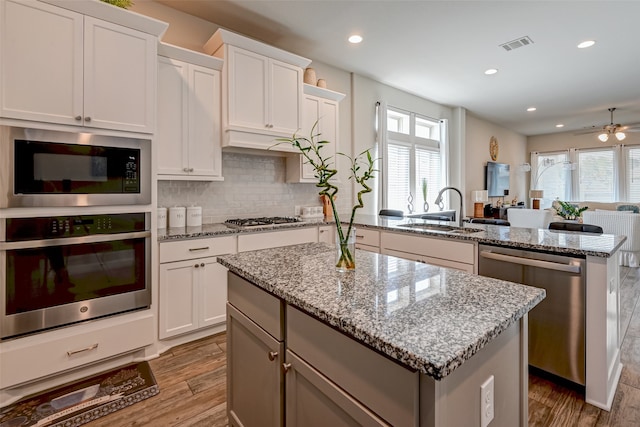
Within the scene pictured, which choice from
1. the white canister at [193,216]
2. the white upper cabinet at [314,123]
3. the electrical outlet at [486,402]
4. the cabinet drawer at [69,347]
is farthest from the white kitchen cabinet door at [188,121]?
the electrical outlet at [486,402]

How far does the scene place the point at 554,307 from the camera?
1919 millimetres

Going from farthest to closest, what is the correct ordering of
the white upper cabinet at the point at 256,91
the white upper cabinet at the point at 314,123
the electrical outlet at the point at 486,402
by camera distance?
the white upper cabinet at the point at 314,123
the white upper cabinet at the point at 256,91
the electrical outlet at the point at 486,402

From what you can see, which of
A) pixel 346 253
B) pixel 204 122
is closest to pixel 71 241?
pixel 204 122

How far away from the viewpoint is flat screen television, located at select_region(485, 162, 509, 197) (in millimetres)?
7086

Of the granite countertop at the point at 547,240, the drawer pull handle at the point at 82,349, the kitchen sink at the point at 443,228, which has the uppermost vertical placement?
the kitchen sink at the point at 443,228

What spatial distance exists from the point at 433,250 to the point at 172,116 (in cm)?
249

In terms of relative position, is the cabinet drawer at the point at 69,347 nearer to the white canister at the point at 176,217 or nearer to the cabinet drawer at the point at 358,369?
Answer: the white canister at the point at 176,217

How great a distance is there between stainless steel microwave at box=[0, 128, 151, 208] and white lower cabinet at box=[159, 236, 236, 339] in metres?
0.50

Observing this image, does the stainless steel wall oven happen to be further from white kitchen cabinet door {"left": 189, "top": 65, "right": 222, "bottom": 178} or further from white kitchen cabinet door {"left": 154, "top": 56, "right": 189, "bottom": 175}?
white kitchen cabinet door {"left": 189, "top": 65, "right": 222, "bottom": 178}

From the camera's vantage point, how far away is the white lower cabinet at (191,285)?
93.6 inches

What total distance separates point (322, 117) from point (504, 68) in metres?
2.73

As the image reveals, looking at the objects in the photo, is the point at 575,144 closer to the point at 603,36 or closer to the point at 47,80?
the point at 603,36

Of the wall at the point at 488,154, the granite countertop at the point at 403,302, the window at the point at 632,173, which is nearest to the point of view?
the granite countertop at the point at 403,302

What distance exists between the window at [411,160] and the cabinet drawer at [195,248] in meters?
2.75
